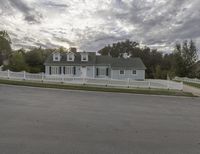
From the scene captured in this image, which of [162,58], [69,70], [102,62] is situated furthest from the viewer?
[162,58]

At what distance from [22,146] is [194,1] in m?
19.3

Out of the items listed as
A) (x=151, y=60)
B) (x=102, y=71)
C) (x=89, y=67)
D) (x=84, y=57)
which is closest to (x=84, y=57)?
(x=84, y=57)

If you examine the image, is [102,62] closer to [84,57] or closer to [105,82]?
[84,57]

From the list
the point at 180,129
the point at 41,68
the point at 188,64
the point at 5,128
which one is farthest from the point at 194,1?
the point at 41,68

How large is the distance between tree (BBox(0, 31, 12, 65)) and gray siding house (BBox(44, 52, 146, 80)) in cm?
1746

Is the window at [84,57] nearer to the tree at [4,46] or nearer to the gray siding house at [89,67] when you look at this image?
the gray siding house at [89,67]

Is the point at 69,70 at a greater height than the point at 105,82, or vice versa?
the point at 69,70

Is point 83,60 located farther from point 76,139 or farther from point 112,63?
point 76,139

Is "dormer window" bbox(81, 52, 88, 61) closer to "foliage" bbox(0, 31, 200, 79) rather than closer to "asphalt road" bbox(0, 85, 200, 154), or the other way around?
"foliage" bbox(0, 31, 200, 79)

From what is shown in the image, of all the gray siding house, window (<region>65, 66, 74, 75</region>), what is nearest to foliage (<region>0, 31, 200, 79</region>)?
the gray siding house

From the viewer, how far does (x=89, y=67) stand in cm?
3184

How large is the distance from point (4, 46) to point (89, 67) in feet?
80.5

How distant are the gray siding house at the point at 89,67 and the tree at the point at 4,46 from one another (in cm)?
1746

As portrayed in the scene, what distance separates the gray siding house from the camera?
3156cm
